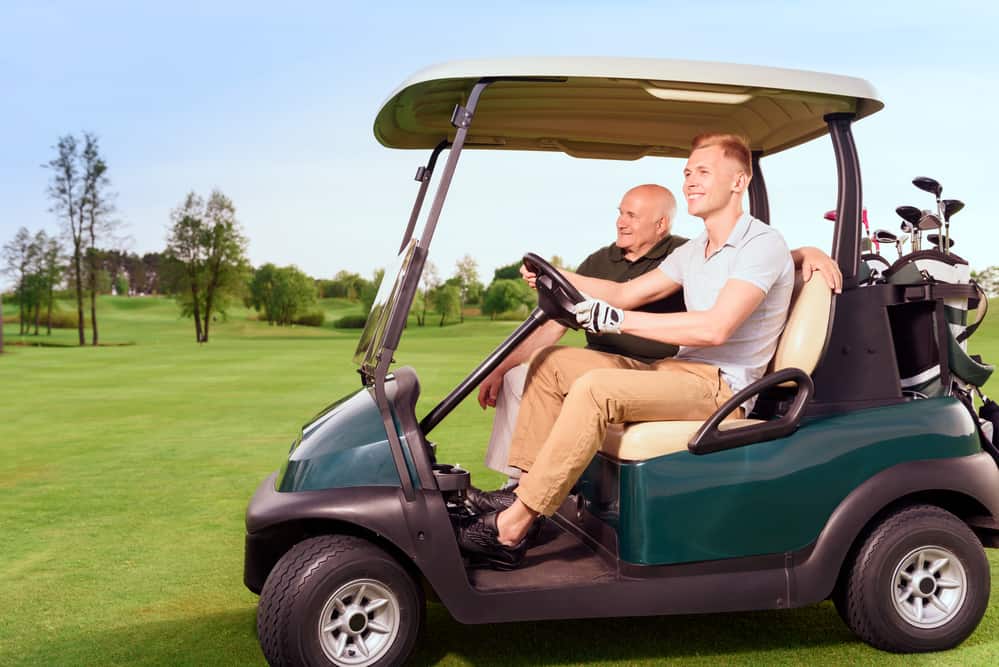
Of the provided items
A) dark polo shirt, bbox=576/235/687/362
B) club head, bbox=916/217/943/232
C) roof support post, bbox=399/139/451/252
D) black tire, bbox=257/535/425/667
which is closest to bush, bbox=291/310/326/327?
dark polo shirt, bbox=576/235/687/362

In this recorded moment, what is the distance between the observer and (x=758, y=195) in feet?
14.4

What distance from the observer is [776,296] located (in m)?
3.41

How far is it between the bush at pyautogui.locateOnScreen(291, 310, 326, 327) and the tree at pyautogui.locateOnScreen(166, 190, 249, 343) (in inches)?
274

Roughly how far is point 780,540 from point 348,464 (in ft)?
4.71

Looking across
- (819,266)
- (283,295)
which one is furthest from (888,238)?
(283,295)

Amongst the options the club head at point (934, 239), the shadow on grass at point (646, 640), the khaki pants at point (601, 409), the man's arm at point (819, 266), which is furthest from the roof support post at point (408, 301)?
the club head at point (934, 239)

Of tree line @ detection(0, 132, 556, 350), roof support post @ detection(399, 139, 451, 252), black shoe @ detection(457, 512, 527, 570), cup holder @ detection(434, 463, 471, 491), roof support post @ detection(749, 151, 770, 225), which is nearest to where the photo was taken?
cup holder @ detection(434, 463, 471, 491)

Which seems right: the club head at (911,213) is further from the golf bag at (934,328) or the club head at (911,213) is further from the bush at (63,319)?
the bush at (63,319)

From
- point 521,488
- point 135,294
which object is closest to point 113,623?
point 521,488

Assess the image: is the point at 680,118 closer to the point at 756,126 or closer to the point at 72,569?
the point at 756,126

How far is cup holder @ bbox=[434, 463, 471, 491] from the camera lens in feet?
10.2

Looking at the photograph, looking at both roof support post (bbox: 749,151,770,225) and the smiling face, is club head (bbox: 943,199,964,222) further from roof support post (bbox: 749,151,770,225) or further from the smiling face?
the smiling face

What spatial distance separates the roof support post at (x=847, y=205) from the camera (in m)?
3.62

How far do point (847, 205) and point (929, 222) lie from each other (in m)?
0.75
